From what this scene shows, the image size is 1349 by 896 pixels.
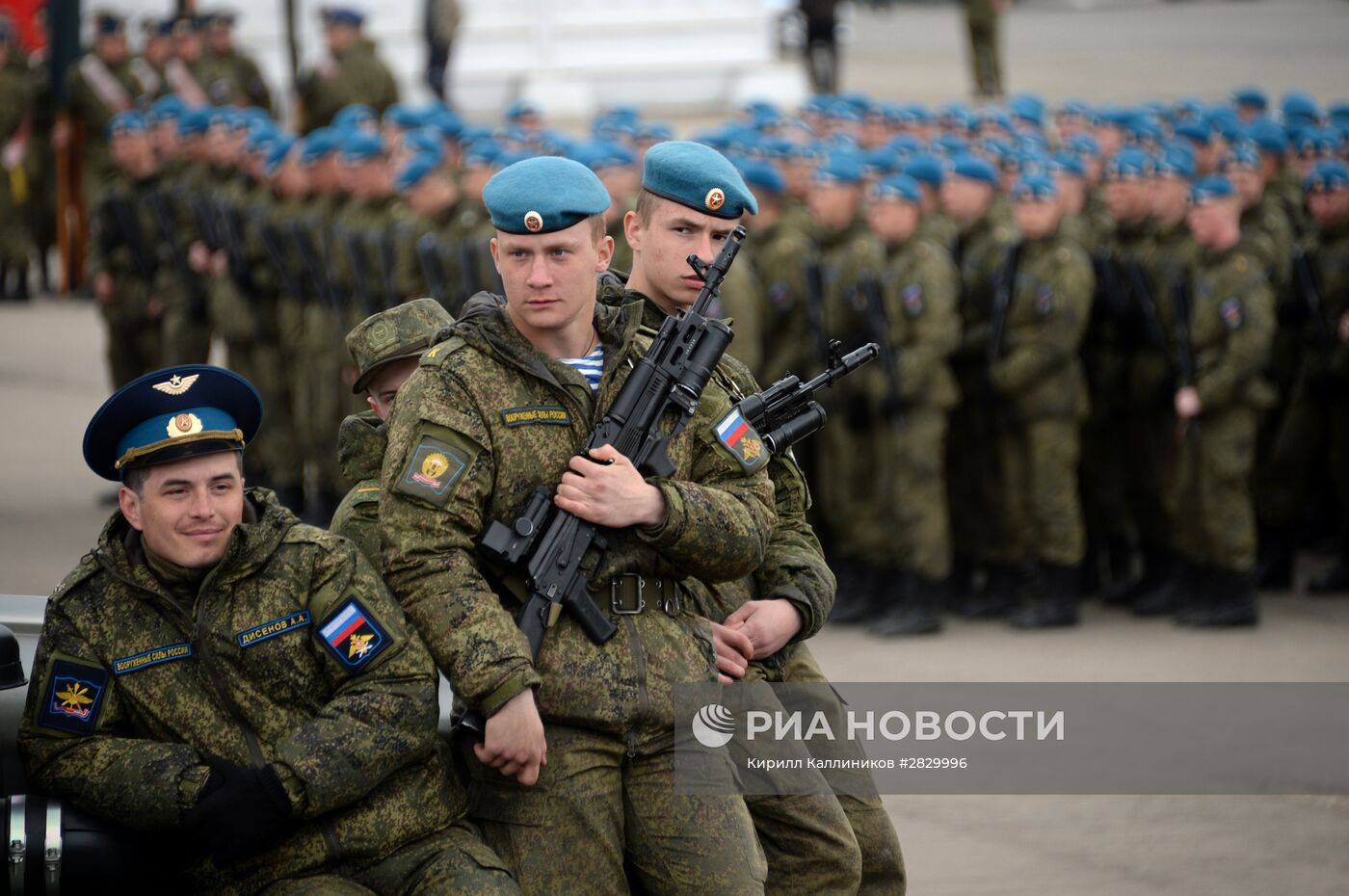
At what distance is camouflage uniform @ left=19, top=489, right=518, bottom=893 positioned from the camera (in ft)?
11.6

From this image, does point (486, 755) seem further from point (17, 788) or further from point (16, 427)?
point (16, 427)

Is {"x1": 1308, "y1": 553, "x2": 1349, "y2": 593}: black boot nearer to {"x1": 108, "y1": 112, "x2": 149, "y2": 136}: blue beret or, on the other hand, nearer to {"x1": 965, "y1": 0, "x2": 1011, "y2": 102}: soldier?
{"x1": 108, "y1": 112, "x2": 149, "y2": 136}: blue beret

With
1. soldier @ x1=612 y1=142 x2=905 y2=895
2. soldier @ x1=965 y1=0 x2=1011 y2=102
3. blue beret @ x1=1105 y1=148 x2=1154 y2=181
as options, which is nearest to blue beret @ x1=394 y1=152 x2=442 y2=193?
blue beret @ x1=1105 y1=148 x2=1154 y2=181

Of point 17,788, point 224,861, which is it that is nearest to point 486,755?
point 224,861

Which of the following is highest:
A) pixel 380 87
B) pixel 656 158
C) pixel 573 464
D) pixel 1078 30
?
pixel 656 158

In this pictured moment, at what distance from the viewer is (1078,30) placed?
118 feet

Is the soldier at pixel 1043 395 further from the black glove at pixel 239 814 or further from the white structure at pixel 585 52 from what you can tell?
the white structure at pixel 585 52

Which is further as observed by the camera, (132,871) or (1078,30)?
(1078,30)

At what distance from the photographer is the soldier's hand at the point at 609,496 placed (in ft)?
11.6

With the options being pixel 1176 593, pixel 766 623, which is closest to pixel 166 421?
pixel 766 623

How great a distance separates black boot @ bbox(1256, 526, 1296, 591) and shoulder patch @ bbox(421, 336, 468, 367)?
7.34 m

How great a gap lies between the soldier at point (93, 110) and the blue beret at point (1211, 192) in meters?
11.7

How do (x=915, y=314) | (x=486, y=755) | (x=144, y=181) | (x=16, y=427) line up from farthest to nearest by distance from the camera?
(x=16, y=427)
(x=144, y=181)
(x=915, y=314)
(x=486, y=755)

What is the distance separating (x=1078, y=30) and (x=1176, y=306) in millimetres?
28103
